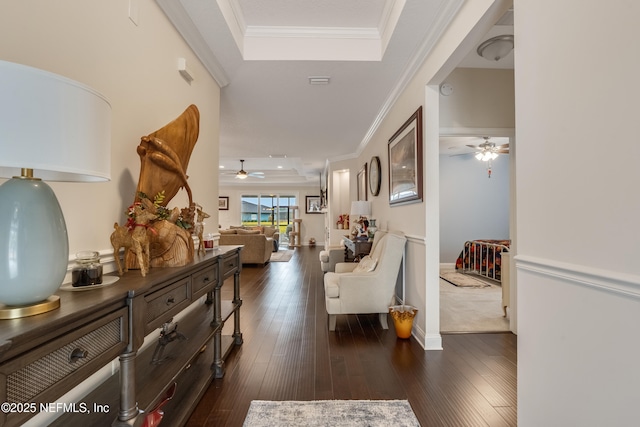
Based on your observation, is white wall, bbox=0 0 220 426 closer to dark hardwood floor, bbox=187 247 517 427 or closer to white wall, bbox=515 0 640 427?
dark hardwood floor, bbox=187 247 517 427

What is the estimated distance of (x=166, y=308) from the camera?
4.25 ft

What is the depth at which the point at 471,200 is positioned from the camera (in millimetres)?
6805

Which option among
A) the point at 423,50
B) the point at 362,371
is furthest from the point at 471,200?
the point at 362,371

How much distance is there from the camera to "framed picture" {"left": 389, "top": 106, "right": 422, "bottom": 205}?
2.71m

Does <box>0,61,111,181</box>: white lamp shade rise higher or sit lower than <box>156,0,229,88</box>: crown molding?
lower

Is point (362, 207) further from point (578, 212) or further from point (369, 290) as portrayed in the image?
point (578, 212)

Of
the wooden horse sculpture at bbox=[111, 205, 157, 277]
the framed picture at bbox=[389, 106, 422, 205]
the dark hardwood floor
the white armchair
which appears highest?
the framed picture at bbox=[389, 106, 422, 205]

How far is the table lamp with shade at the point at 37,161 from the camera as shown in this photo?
0.65 meters

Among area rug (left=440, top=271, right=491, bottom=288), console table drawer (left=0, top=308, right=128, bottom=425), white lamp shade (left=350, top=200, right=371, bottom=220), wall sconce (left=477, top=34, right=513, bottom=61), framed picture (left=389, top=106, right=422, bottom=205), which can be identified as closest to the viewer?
console table drawer (left=0, top=308, right=128, bottom=425)

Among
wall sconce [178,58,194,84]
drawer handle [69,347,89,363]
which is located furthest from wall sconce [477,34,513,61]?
drawer handle [69,347,89,363]

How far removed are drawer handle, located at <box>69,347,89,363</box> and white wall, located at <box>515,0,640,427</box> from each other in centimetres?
162

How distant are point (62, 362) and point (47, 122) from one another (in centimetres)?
61

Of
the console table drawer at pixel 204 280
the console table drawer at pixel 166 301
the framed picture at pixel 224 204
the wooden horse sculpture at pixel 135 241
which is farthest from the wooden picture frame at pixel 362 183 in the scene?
the framed picture at pixel 224 204

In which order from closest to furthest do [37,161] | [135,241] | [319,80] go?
[37,161]
[135,241]
[319,80]
